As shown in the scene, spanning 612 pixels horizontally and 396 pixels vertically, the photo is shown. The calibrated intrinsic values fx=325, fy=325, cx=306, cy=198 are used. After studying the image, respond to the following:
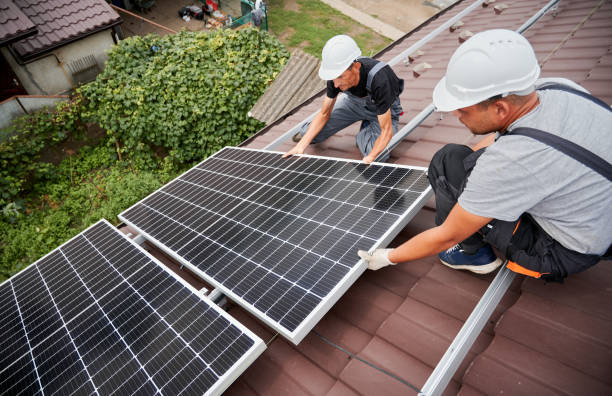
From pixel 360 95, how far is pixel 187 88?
8330mm

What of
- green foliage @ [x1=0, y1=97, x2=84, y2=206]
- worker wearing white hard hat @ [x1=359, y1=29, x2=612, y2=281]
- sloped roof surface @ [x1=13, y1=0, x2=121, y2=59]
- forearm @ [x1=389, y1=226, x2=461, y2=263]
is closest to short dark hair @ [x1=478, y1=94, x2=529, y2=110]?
worker wearing white hard hat @ [x1=359, y1=29, x2=612, y2=281]

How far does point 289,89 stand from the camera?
11.0 meters

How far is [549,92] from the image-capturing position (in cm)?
217

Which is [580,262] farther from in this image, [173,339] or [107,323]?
[107,323]

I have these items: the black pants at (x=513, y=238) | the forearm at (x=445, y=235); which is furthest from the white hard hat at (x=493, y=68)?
the forearm at (x=445, y=235)

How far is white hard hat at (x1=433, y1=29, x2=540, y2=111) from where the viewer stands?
6.72 ft

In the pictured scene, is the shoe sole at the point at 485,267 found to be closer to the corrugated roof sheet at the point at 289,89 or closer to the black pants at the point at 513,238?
the black pants at the point at 513,238

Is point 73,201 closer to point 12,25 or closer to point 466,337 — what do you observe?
point 12,25

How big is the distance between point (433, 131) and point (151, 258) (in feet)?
14.0

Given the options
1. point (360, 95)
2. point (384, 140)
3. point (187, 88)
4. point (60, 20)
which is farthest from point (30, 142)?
point (384, 140)

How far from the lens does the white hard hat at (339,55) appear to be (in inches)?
172

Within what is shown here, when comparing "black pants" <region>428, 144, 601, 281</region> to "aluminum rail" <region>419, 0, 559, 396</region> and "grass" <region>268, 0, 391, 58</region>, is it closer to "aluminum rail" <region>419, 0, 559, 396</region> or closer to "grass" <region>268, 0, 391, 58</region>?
"aluminum rail" <region>419, 0, 559, 396</region>

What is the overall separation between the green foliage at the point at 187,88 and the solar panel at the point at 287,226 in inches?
276

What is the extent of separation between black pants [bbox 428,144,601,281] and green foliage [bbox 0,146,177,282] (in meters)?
11.2
